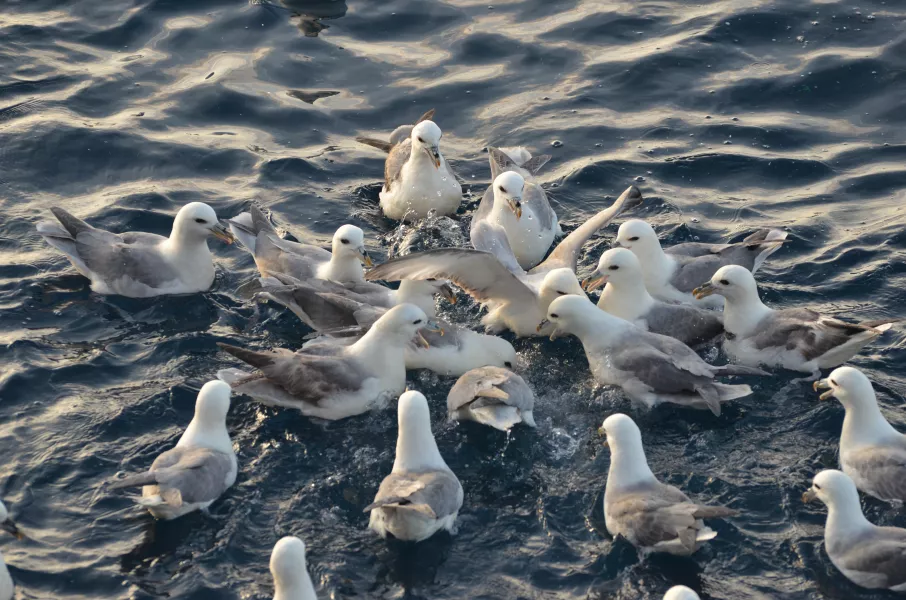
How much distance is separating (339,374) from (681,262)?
11.0 ft

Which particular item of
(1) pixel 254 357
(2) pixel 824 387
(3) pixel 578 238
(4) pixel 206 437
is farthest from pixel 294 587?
(3) pixel 578 238

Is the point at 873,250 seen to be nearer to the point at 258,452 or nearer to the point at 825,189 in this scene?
the point at 825,189

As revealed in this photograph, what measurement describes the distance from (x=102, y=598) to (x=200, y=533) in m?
0.74

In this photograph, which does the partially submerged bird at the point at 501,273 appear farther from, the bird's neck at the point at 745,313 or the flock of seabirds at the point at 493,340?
the bird's neck at the point at 745,313

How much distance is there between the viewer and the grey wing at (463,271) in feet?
29.5

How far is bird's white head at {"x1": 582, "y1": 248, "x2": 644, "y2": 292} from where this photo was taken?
9.05m

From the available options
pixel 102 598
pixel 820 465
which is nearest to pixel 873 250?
pixel 820 465

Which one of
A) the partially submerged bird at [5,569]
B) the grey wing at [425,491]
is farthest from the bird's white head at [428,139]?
the partially submerged bird at [5,569]

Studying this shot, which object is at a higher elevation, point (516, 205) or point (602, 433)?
point (516, 205)

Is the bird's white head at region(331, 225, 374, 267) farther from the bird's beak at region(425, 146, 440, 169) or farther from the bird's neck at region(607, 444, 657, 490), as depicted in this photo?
the bird's neck at region(607, 444, 657, 490)

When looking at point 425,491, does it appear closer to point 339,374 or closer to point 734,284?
point 339,374

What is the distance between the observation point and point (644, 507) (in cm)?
691

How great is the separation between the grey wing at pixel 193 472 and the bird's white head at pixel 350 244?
2594 mm

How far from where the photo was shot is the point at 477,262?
9.07 meters
